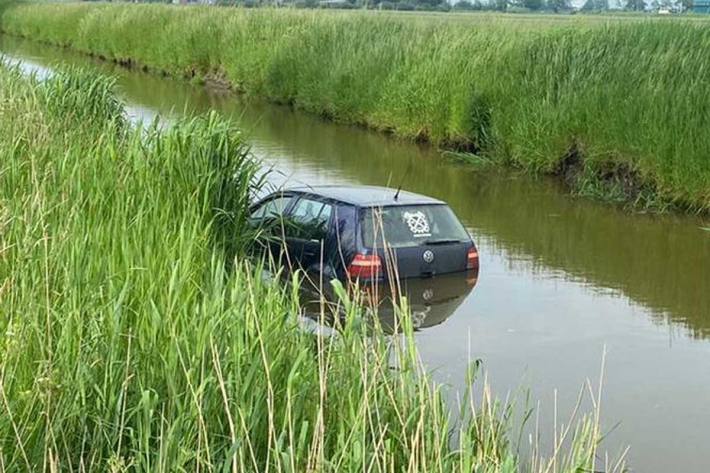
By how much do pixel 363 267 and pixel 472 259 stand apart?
1492 millimetres

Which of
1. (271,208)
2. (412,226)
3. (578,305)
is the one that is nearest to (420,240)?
(412,226)

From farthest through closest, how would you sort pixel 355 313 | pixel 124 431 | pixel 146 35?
pixel 146 35 < pixel 355 313 < pixel 124 431

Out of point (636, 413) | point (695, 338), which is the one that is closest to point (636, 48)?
point (695, 338)

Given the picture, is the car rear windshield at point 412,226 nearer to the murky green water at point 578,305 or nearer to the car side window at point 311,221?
the car side window at point 311,221

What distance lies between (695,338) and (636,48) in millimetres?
10338

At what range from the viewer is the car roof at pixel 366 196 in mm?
10898

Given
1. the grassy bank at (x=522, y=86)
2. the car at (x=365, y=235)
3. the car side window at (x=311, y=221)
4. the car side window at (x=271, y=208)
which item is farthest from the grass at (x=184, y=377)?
the grassy bank at (x=522, y=86)

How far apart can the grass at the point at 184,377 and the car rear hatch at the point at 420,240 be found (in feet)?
8.97

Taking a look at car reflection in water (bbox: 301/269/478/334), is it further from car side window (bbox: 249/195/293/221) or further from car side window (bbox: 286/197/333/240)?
car side window (bbox: 249/195/293/221)

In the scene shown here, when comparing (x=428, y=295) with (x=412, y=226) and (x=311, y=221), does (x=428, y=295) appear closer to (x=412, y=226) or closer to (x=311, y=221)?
(x=412, y=226)

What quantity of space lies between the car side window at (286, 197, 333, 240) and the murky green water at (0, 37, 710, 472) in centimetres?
161

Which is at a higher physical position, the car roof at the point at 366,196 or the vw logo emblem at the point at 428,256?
the car roof at the point at 366,196

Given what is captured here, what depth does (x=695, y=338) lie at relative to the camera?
10.5 metres

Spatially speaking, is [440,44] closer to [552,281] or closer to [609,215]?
[609,215]
